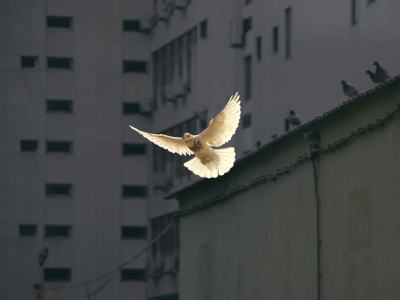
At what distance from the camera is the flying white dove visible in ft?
68.2

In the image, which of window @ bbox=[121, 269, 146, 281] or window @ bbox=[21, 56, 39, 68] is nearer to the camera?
window @ bbox=[121, 269, 146, 281]

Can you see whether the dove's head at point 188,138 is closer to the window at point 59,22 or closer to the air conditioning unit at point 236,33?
the air conditioning unit at point 236,33

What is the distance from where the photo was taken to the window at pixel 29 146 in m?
66.9

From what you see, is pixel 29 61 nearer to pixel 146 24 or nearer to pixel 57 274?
pixel 146 24

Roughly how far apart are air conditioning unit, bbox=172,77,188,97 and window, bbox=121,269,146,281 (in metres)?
14.0

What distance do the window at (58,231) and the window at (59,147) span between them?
16.5ft

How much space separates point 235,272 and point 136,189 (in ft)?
135

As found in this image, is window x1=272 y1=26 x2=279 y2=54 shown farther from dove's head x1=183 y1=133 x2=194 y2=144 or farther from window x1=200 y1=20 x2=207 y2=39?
dove's head x1=183 y1=133 x2=194 y2=144

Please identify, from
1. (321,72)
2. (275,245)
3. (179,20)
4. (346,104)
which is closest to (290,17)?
(321,72)

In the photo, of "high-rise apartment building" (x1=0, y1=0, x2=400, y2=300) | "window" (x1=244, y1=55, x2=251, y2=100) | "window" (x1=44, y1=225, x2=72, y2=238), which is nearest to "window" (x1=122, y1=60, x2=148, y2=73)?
"high-rise apartment building" (x1=0, y1=0, x2=400, y2=300)

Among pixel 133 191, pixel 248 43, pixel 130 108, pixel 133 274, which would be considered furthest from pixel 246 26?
pixel 133 274

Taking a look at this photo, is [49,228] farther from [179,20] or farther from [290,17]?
[290,17]

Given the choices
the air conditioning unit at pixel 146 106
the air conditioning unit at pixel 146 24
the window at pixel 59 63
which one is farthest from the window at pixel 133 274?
the air conditioning unit at pixel 146 24

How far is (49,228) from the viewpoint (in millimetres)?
66188
